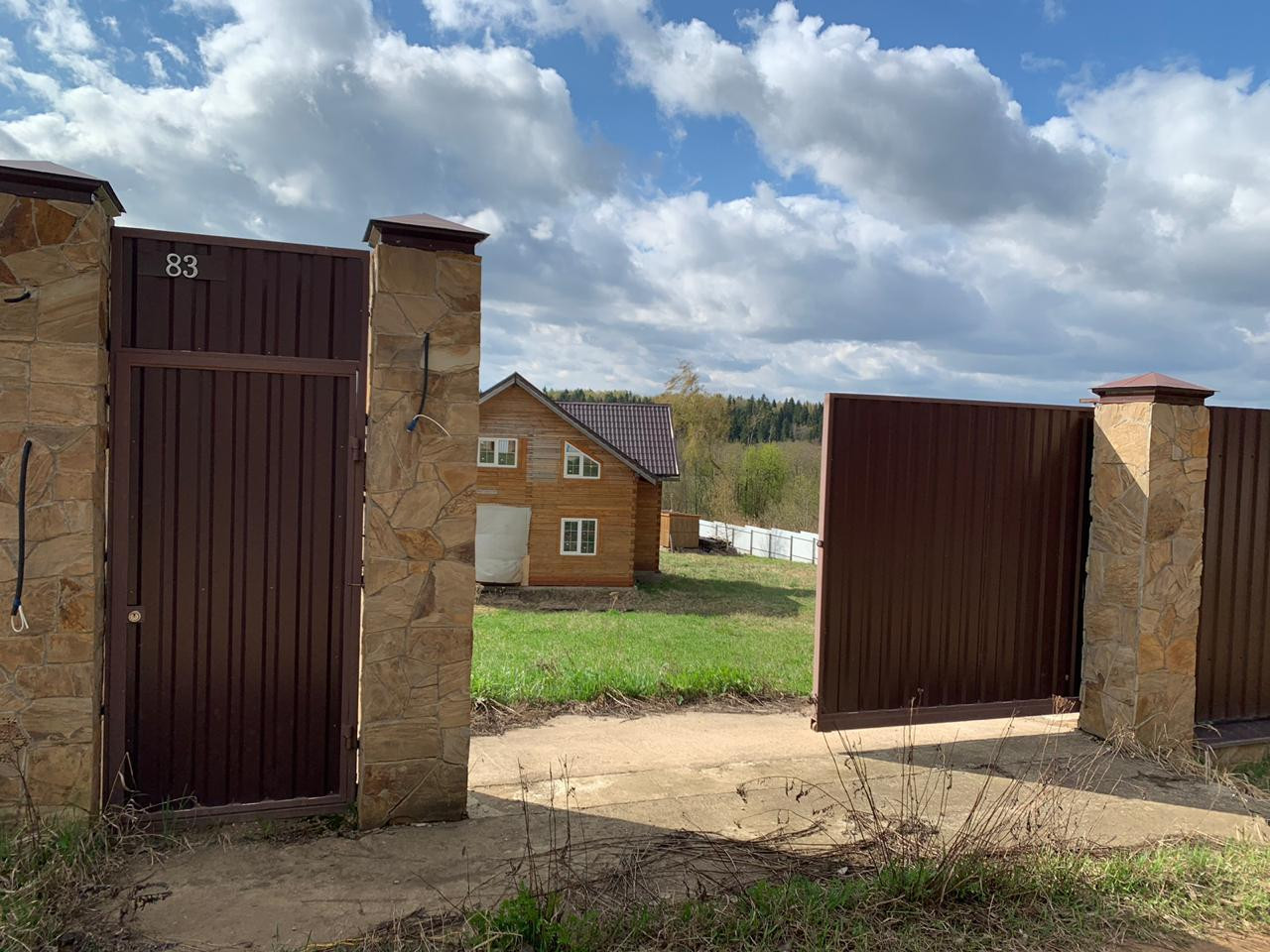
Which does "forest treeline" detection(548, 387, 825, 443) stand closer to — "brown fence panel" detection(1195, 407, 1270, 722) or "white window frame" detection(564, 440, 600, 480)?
"white window frame" detection(564, 440, 600, 480)

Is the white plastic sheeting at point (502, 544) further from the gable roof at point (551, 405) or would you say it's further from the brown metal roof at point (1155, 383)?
the brown metal roof at point (1155, 383)

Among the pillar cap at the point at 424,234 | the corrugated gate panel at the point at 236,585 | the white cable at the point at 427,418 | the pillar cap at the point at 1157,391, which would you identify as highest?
the pillar cap at the point at 424,234

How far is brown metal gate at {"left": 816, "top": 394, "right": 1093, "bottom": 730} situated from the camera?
5934mm

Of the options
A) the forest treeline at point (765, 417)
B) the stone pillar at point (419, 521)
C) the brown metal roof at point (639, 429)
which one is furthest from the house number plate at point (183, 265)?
the forest treeline at point (765, 417)

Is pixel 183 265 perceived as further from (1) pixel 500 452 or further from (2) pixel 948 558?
(1) pixel 500 452

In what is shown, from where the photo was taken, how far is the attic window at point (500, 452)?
899 inches

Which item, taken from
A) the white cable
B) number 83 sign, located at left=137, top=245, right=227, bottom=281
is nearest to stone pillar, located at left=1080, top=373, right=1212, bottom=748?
the white cable

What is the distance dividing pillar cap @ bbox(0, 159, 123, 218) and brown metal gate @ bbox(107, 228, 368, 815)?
0.86ft

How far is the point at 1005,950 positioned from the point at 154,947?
319cm

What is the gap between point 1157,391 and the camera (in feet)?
19.9

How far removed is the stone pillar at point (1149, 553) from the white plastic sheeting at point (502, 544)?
1745 cm

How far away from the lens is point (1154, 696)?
6227 mm

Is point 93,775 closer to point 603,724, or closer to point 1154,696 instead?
point 603,724

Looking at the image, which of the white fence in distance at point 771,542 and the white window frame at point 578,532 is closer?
the white window frame at point 578,532
